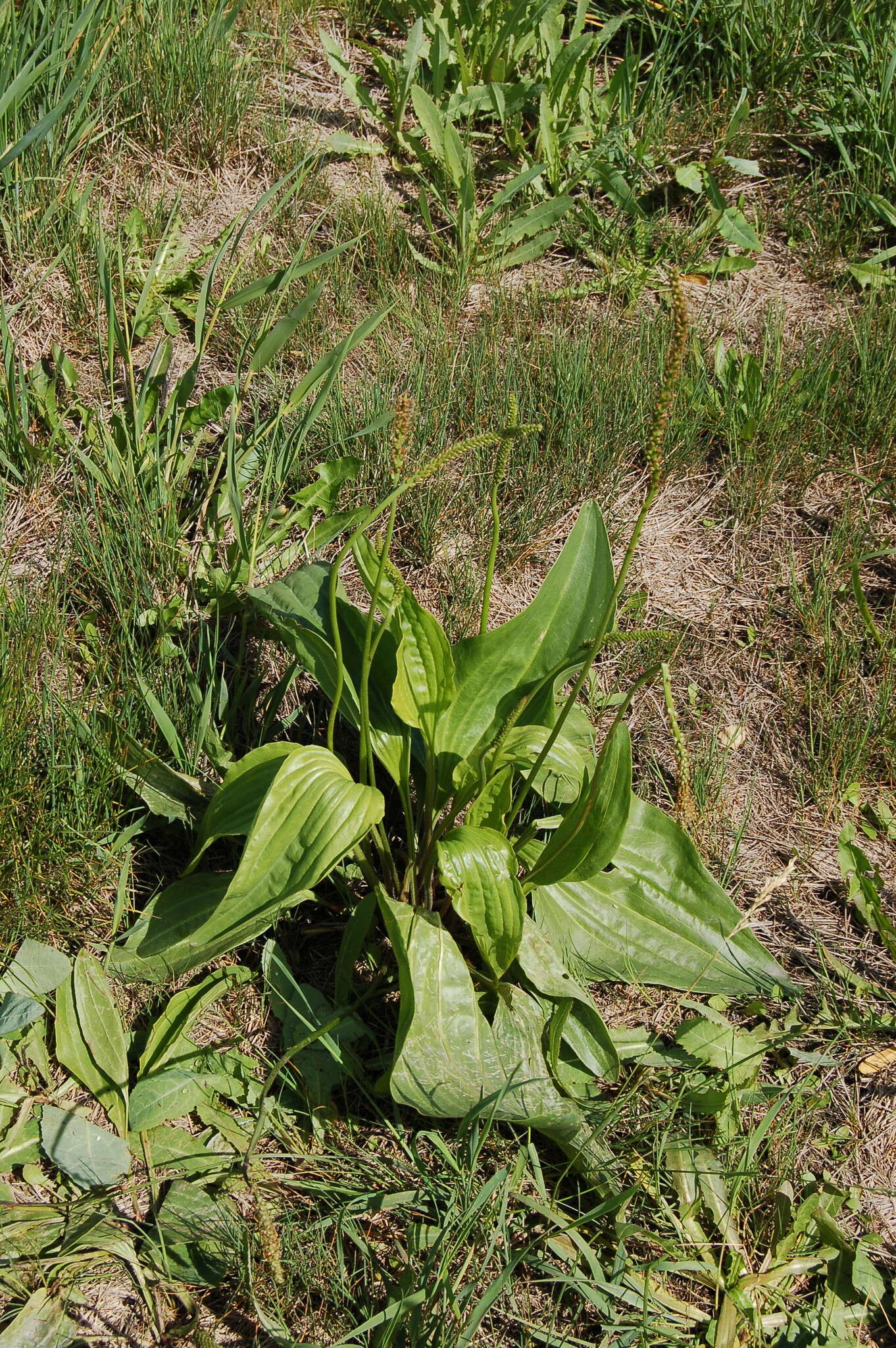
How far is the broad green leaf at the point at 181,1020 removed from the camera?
1992 millimetres

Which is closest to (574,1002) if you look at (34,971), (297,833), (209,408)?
(297,833)

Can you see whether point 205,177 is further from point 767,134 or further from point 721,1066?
point 721,1066

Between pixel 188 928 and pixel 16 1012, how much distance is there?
0.31 m

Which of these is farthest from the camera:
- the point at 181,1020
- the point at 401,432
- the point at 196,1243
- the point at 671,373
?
the point at 181,1020

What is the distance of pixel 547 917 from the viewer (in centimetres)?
216

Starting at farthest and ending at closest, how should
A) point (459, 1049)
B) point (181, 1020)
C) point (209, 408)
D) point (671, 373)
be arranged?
point (209, 408) → point (181, 1020) → point (459, 1049) → point (671, 373)

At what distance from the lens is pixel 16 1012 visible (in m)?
1.92

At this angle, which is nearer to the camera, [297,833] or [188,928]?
[297,833]

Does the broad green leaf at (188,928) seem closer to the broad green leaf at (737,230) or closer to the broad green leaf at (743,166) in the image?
the broad green leaf at (737,230)

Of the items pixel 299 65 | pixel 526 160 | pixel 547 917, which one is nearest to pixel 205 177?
pixel 299 65

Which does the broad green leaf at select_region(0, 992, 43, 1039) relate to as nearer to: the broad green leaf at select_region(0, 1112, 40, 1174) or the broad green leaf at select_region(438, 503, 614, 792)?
the broad green leaf at select_region(0, 1112, 40, 1174)

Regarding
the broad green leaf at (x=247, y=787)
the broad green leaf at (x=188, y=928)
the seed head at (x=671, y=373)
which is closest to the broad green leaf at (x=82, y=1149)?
the broad green leaf at (x=188, y=928)

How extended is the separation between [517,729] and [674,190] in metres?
2.25

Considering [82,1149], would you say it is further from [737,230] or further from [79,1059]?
[737,230]
